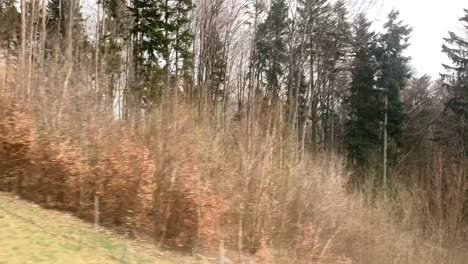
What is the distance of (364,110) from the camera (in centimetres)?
4259

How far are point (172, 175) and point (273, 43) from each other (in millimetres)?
26003

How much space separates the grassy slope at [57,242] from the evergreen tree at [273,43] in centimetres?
2544

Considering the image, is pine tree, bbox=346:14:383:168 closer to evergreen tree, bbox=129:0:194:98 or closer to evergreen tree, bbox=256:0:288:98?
evergreen tree, bbox=256:0:288:98

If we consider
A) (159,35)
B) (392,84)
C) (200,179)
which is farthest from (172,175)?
(392,84)

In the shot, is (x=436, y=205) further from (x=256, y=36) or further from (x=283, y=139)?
(x=256, y=36)

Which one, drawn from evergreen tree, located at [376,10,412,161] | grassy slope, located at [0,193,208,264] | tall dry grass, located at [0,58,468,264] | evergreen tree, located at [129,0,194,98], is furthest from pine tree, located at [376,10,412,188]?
grassy slope, located at [0,193,208,264]

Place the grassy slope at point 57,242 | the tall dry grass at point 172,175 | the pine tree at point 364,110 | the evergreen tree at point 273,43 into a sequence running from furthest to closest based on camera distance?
the pine tree at point 364,110 → the evergreen tree at point 273,43 → the tall dry grass at point 172,175 → the grassy slope at point 57,242

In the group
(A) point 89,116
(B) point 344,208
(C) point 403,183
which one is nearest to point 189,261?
(A) point 89,116

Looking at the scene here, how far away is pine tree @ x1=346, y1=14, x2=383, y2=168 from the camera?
4109 centimetres

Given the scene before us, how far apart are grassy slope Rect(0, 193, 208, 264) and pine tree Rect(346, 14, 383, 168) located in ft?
103

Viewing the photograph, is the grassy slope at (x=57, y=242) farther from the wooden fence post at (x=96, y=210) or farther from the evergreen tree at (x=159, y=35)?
the evergreen tree at (x=159, y=35)

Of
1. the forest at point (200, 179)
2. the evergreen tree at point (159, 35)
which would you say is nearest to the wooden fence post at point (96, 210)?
the forest at point (200, 179)

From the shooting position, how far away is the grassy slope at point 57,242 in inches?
318

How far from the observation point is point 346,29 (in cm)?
3484
